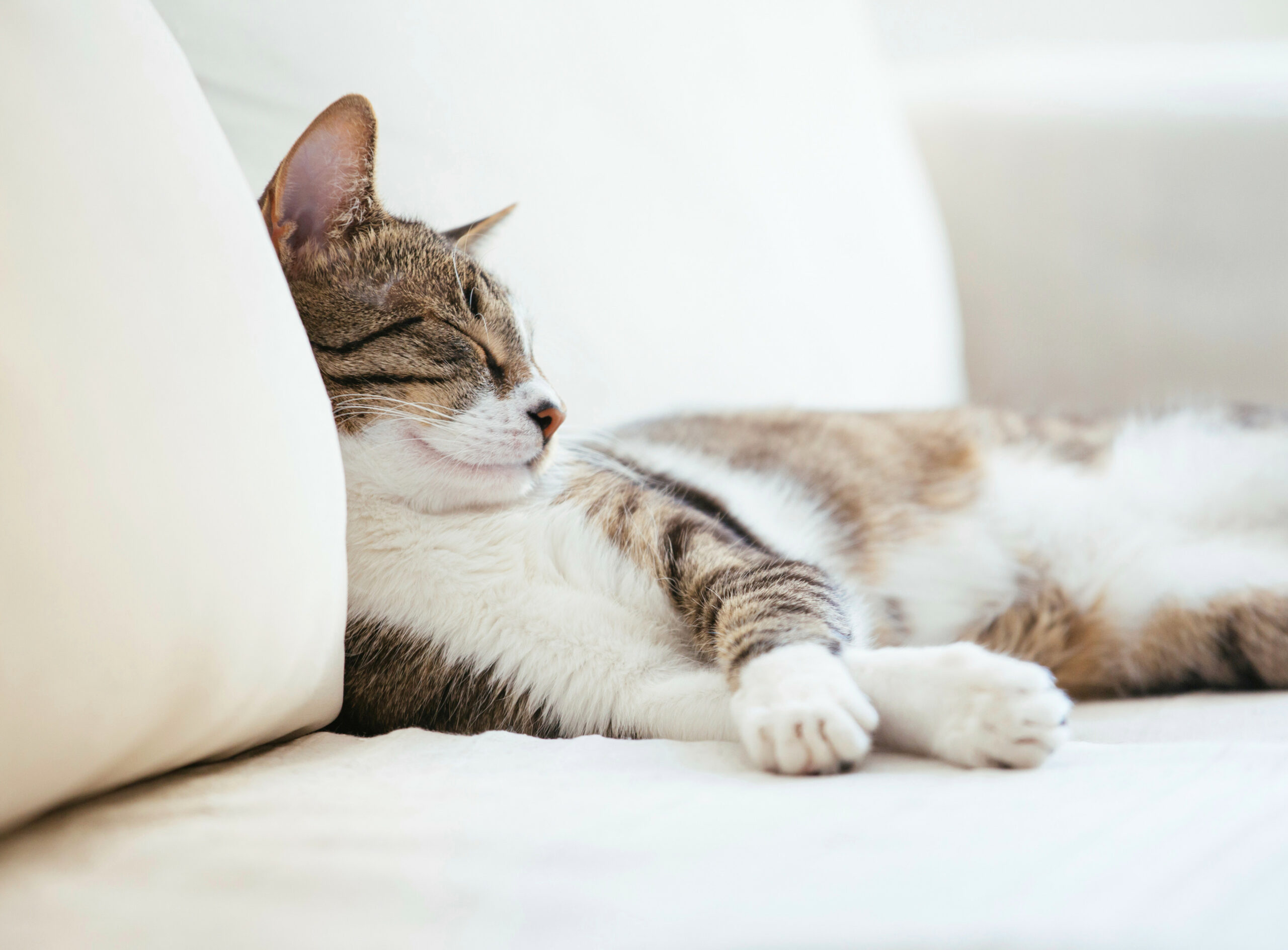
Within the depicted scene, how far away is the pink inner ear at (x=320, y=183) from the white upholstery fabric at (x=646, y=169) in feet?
0.28

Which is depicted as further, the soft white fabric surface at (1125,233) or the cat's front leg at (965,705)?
the soft white fabric surface at (1125,233)

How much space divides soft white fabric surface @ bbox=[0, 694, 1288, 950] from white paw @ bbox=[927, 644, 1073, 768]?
2cm

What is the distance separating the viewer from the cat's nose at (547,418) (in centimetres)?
80

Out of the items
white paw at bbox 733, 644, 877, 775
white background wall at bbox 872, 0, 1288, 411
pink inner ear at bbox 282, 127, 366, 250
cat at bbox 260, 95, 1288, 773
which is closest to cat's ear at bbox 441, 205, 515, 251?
cat at bbox 260, 95, 1288, 773

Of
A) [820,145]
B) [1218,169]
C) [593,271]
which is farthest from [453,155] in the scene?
[1218,169]

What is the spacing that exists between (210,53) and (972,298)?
141cm

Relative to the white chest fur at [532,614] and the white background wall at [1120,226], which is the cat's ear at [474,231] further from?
the white background wall at [1120,226]

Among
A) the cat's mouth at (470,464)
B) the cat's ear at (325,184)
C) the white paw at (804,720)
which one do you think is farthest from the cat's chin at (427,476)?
the white paw at (804,720)

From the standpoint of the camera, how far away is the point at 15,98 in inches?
17.8

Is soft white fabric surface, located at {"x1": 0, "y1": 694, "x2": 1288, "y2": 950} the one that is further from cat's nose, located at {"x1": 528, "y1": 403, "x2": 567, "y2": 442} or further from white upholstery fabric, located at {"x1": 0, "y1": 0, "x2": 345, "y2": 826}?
cat's nose, located at {"x1": 528, "y1": 403, "x2": 567, "y2": 442}

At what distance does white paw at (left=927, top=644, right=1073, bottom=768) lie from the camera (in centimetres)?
55

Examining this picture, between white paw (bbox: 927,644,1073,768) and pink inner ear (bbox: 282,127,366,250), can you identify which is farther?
pink inner ear (bbox: 282,127,366,250)

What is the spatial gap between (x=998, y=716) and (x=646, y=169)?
2.59ft

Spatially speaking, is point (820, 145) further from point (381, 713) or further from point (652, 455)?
point (381, 713)
